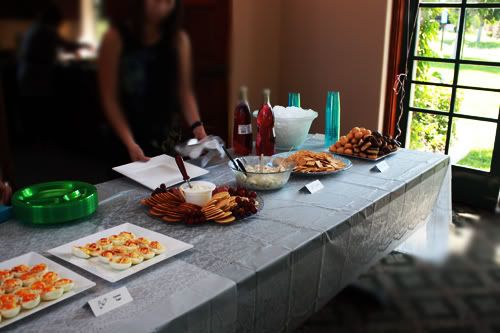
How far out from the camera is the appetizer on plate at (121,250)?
89 cm

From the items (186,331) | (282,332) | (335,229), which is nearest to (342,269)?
(335,229)

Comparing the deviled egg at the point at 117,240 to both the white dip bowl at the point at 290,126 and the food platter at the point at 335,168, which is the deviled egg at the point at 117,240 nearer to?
the food platter at the point at 335,168

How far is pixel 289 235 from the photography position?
1.07 metres

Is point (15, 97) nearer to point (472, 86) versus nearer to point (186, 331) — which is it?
point (186, 331)

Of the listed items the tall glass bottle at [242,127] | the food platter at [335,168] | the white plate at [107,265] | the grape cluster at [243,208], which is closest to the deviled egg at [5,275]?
the white plate at [107,265]

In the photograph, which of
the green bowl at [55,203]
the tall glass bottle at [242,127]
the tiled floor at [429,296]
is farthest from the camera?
the tall glass bottle at [242,127]

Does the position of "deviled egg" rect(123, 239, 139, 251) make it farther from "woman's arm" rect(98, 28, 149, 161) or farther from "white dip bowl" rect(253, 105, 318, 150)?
"woman's arm" rect(98, 28, 149, 161)

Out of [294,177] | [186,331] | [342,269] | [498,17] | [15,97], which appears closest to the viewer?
[186,331]

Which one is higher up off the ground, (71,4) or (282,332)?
(71,4)

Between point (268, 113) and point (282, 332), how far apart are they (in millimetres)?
841

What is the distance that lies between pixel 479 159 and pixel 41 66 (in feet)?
7.97

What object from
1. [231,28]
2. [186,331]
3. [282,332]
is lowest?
[282,332]

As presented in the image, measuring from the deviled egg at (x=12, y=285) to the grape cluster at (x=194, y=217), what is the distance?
0.39 meters

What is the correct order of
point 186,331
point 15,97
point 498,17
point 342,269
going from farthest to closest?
point 498,17, point 15,97, point 342,269, point 186,331
